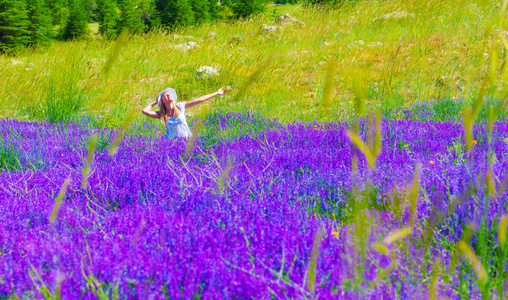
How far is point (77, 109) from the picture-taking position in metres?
7.63

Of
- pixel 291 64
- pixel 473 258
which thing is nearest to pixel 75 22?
pixel 291 64

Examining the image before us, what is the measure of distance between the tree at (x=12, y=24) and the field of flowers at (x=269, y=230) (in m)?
27.4

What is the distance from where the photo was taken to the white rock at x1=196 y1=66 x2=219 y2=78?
916 centimetres

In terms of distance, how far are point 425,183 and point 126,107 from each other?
6.51 metres

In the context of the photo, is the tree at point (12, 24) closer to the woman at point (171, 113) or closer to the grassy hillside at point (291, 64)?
the grassy hillside at point (291, 64)

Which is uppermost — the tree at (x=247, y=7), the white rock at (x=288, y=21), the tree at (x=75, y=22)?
the tree at (x=247, y=7)

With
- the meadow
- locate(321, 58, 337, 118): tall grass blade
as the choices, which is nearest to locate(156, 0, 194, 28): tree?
the meadow

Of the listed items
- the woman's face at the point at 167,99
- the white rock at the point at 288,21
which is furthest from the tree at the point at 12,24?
the woman's face at the point at 167,99

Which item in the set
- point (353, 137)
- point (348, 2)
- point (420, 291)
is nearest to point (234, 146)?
point (420, 291)

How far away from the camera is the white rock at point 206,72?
9.16 meters

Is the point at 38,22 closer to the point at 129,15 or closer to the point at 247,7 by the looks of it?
the point at 129,15

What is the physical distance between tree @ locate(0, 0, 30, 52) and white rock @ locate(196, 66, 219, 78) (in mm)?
21753

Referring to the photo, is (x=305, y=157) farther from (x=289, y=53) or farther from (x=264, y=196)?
(x=289, y=53)

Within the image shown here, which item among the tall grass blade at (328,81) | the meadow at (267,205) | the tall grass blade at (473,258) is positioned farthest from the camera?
the meadow at (267,205)
